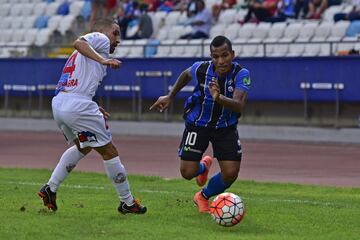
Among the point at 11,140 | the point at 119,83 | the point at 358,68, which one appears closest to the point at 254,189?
the point at 358,68

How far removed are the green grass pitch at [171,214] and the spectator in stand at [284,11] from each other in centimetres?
1268

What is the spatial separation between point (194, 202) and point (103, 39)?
2199 mm

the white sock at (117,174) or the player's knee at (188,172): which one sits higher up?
the white sock at (117,174)

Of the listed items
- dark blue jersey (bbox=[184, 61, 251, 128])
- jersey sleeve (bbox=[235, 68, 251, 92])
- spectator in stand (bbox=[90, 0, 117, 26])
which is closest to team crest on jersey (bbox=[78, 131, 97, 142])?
dark blue jersey (bbox=[184, 61, 251, 128])

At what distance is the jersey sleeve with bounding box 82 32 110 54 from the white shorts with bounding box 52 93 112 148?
530 mm

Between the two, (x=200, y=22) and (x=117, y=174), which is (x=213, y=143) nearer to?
(x=117, y=174)

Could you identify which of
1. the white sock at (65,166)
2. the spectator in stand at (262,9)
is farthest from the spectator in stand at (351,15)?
the white sock at (65,166)

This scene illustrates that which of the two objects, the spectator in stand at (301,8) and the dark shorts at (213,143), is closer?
the dark shorts at (213,143)

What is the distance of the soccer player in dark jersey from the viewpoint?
37.7 feet

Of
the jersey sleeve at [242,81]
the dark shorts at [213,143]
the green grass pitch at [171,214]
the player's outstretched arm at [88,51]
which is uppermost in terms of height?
the player's outstretched arm at [88,51]

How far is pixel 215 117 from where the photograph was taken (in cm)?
1180

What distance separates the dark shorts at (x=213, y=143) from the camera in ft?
38.6

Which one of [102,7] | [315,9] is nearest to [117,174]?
[315,9]

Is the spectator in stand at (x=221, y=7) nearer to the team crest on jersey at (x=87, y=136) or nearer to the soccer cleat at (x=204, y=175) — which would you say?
the soccer cleat at (x=204, y=175)
